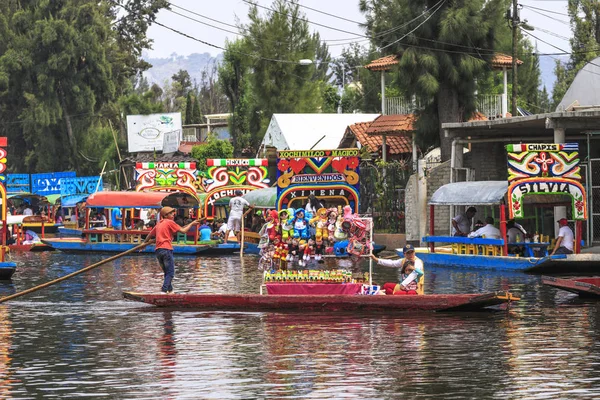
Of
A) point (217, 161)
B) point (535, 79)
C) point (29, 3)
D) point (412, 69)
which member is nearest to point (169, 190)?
point (217, 161)

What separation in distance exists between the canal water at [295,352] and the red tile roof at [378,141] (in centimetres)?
2732

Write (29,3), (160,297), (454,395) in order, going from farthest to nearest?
(29,3) < (160,297) < (454,395)

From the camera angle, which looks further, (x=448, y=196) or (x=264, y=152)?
(x=264, y=152)

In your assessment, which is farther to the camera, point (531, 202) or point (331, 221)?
point (531, 202)

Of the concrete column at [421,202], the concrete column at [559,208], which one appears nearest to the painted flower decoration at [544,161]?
the concrete column at [559,208]

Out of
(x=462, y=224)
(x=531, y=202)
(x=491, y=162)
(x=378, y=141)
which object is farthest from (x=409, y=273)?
(x=378, y=141)

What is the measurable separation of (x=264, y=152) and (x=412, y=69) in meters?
16.2

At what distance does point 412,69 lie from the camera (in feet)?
139

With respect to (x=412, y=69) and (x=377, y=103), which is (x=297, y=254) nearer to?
(x=412, y=69)

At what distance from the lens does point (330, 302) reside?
1986 cm

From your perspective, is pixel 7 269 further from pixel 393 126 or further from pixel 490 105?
pixel 490 105

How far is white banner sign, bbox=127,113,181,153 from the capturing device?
76.3 m

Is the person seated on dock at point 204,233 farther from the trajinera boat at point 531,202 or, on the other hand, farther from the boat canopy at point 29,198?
the boat canopy at point 29,198

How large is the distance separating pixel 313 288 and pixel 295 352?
4.68m
